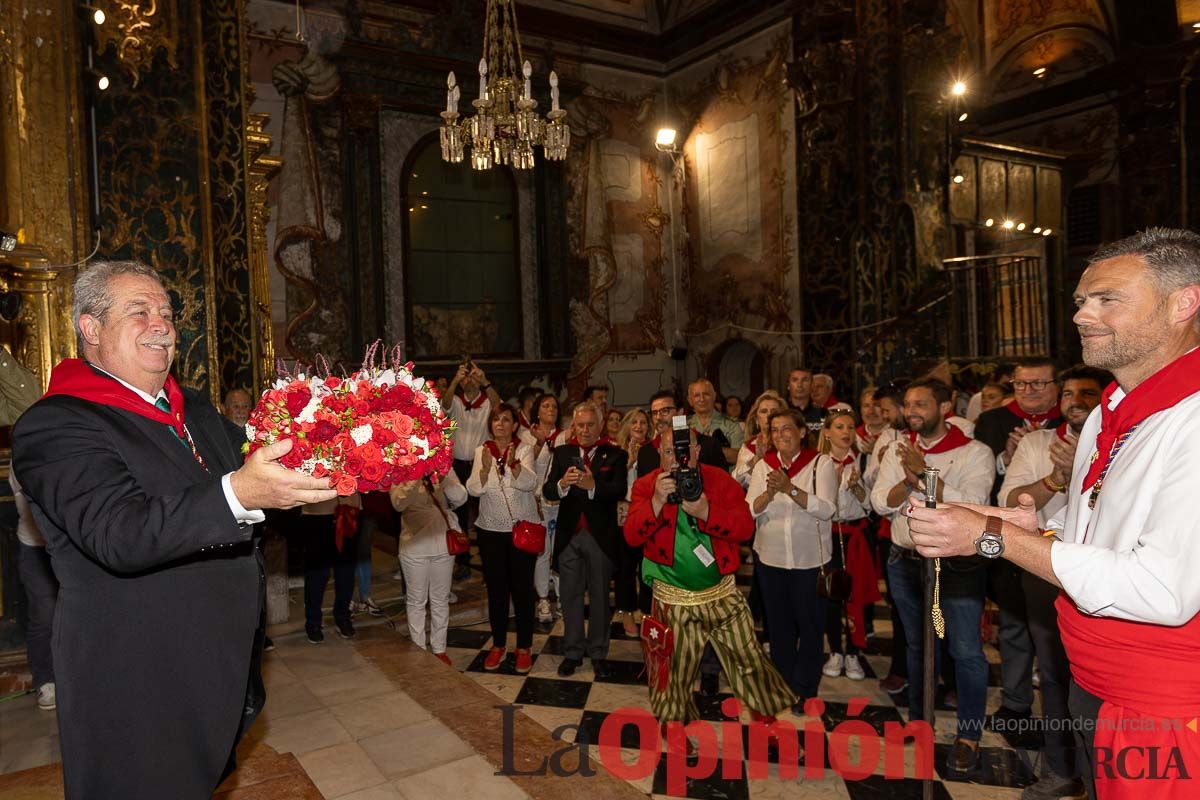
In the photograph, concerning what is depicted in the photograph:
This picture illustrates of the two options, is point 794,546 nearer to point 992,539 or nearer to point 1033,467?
point 1033,467

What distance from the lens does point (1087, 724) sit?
6.95 feet

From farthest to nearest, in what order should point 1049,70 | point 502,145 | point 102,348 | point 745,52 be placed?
1. point 1049,70
2. point 745,52
3. point 502,145
4. point 102,348

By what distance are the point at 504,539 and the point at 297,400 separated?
3569 mm

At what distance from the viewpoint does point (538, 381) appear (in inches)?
486

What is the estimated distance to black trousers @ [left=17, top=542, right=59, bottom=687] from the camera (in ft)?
13.7

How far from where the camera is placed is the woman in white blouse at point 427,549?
A: 17.7 feet

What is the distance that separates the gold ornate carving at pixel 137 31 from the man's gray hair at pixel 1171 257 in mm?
5704

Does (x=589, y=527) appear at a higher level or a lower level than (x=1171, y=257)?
lower

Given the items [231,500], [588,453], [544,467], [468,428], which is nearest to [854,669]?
[588,453]

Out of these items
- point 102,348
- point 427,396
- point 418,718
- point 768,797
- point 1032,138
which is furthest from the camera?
point 1032,138

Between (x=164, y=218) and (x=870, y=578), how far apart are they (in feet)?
18.3

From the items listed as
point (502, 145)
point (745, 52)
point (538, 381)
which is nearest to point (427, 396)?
point (502, 145)

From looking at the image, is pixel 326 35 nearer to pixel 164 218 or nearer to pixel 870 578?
pixel 164 218

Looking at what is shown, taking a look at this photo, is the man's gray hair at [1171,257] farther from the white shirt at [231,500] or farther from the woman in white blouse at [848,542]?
the woman in white blouse at [848,542]
